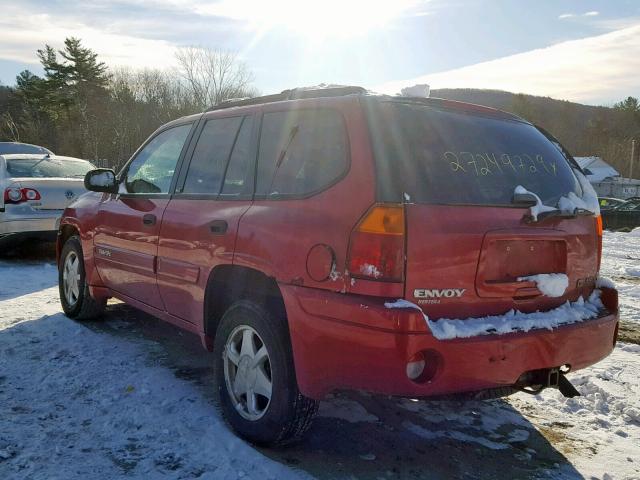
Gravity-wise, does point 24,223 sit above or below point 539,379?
above

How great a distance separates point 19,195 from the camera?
8031 millimetres

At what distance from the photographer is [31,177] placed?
8539mm

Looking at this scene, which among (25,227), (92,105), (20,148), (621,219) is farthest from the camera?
(92,105)

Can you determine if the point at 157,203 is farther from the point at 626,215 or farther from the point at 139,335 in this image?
the point at 626,215

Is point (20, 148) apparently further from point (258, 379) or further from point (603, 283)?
point (603, 283)

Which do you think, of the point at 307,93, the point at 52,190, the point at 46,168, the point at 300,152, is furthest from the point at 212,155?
the point at 46,168

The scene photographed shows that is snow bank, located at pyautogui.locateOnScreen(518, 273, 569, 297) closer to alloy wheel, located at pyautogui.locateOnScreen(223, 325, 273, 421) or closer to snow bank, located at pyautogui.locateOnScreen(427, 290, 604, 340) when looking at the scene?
snow bank, located at pyautogui.locateOnScreen(427, 290, 604, 340)

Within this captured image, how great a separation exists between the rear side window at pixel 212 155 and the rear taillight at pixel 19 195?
520 centimetres

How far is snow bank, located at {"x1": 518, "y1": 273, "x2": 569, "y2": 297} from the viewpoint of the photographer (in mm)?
2816

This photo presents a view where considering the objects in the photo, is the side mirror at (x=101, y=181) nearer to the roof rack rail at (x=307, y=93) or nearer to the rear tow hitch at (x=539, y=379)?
the roof rack rail at (x=307, y=93)

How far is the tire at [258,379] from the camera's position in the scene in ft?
9.32

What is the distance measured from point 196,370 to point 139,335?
3.55 ft

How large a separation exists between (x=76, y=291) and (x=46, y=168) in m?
4.52

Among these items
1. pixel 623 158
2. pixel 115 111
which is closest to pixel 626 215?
pixel 115 111
